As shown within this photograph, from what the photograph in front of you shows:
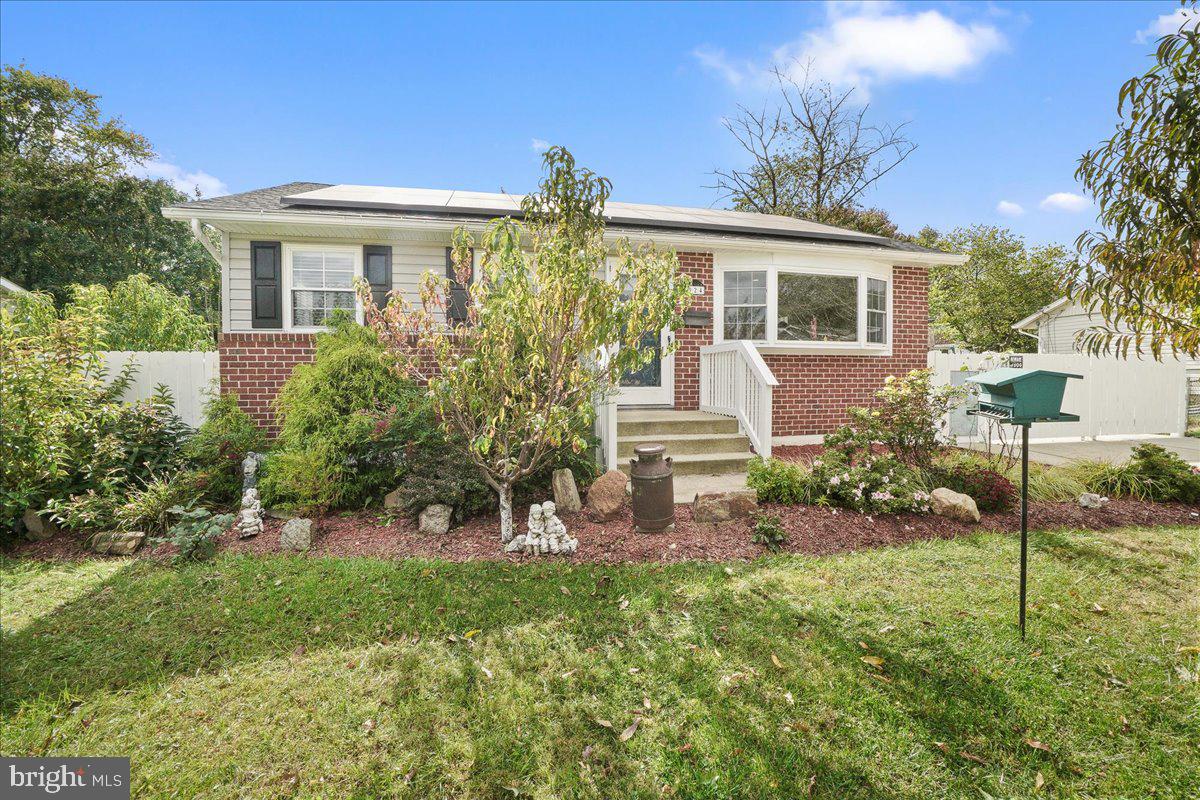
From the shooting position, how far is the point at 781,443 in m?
8.34

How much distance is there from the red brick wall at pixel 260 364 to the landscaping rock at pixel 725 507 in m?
5.32

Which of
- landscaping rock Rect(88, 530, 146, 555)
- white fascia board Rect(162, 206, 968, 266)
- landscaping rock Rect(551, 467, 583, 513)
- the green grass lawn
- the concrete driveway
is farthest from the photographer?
the concrete driveway

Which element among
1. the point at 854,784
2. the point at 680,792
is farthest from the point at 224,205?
the point at 854,784

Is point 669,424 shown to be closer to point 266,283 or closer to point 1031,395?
point 1031,395

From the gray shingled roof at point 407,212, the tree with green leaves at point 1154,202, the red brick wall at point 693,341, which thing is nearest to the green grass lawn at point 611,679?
the tree with green leaves at point 1154,202

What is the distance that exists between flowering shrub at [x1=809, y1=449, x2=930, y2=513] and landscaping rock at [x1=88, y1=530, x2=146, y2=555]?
595cm

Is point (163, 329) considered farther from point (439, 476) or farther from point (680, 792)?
point (680, 792)

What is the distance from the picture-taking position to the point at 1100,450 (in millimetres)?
9094

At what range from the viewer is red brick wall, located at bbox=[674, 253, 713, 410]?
809 cm

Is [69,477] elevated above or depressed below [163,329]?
below

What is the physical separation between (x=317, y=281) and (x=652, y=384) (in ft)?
16.0

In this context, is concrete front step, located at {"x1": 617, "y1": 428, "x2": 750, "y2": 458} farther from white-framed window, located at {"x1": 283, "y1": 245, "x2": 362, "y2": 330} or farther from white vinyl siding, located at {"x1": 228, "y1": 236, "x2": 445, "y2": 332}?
white-framed window, located at {"x1": 283, "y1": 245, "x2": 362, "y2": 330}

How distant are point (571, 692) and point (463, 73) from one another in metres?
8.81

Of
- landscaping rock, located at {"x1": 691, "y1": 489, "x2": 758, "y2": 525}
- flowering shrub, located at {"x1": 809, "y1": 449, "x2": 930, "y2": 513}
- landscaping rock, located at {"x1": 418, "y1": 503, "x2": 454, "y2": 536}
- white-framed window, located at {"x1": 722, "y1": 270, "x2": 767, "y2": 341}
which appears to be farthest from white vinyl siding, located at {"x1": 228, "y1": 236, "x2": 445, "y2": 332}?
flowering shrub, located at {"x1": 809, "y1": 449, "x2": 930, "y2": 513}
